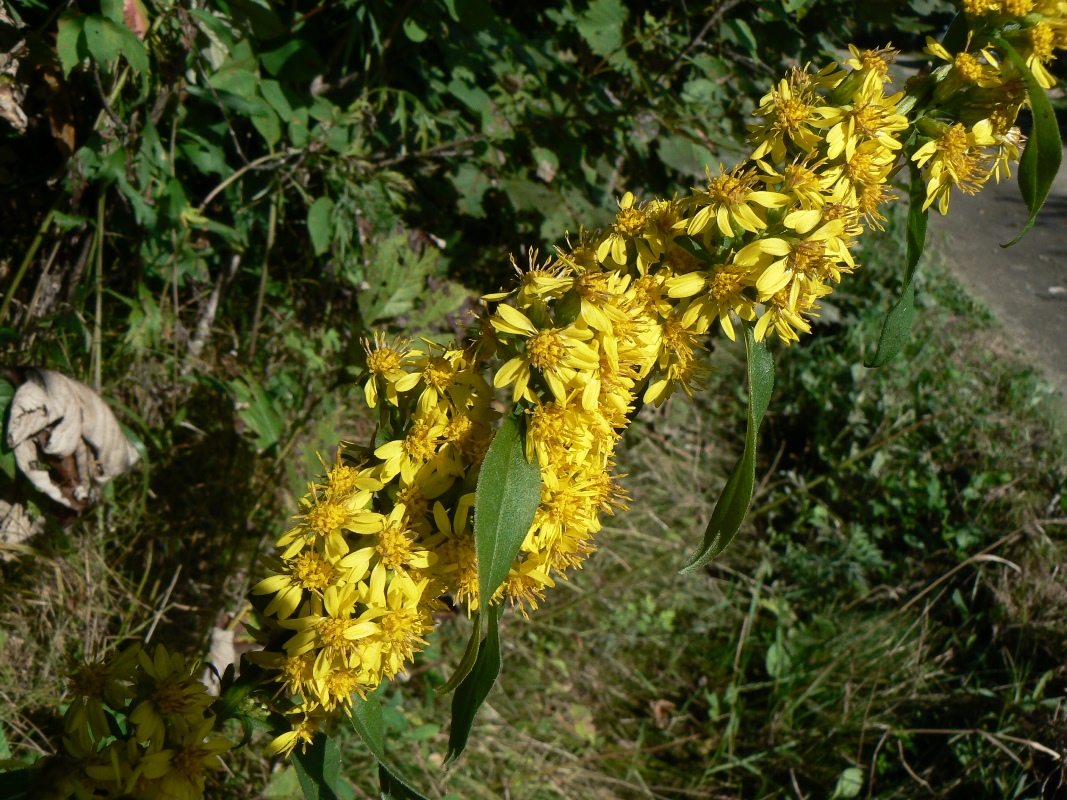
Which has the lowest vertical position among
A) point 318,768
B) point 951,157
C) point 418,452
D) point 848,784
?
point 848,784

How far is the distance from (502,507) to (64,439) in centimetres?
121

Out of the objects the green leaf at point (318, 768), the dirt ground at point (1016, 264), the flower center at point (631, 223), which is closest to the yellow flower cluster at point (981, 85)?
the flower center at point (631, 223)

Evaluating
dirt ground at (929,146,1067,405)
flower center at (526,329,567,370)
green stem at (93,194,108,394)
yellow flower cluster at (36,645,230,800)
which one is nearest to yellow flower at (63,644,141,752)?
yellow flower cluster at (36,645,230,800)

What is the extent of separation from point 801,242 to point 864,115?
0.19 metres

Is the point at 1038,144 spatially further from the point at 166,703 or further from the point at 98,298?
the point at 98,298

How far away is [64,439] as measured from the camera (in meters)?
1.58

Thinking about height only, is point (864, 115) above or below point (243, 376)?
above

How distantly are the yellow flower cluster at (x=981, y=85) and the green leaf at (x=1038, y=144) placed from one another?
0.09 feet

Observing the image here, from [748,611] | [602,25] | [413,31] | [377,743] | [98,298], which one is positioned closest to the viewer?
[377,743]

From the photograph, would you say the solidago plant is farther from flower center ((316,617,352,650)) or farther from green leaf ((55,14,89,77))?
green leaf ((55,14,89,77))

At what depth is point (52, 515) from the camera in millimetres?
1779

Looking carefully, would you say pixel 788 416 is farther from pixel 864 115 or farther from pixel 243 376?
pixel 864 115

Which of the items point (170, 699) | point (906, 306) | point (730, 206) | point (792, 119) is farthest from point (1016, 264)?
point (170, 699)

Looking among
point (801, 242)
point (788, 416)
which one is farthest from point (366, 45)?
point (788, 416)
